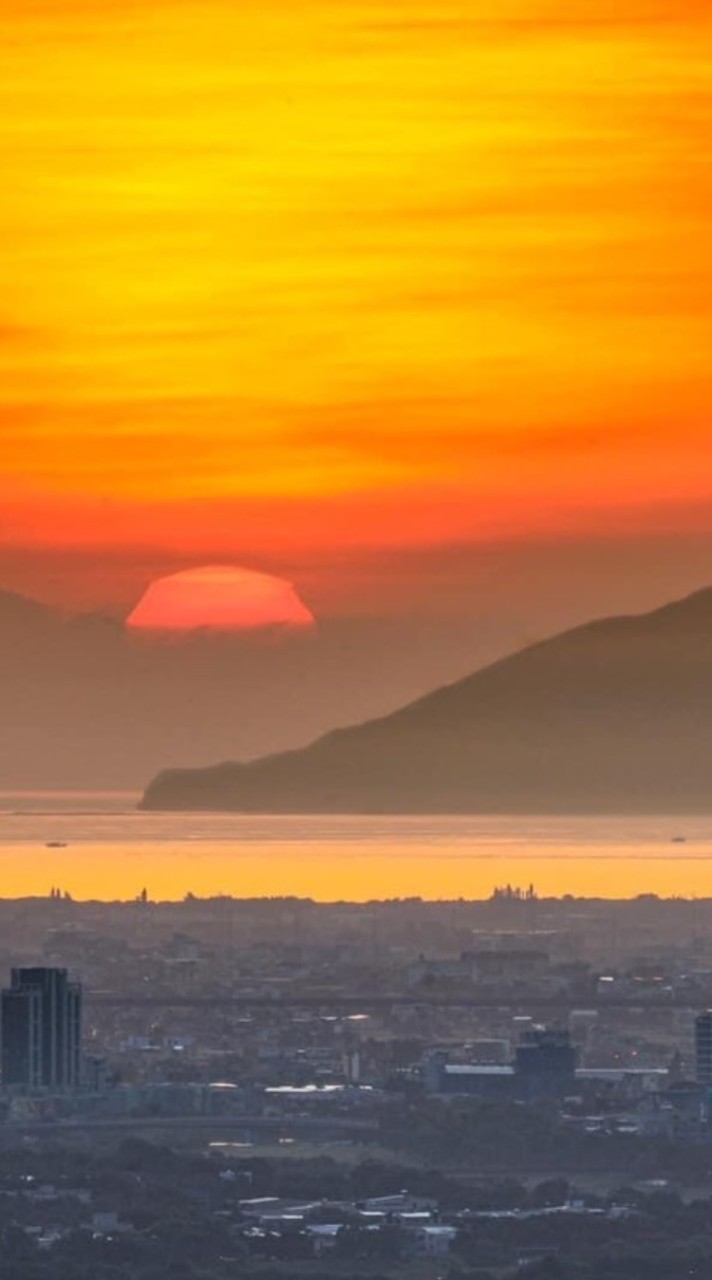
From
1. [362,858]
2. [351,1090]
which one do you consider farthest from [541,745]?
[351,1090]

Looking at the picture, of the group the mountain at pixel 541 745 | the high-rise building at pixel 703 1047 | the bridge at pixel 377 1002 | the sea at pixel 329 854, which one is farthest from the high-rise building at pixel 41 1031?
the mountain at pixel 541 745

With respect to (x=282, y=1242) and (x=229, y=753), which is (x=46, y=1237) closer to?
(x=282, y=1242)

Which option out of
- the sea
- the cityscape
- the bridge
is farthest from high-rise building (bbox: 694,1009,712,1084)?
the sea

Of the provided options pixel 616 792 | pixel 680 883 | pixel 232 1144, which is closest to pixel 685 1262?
pixel 232 1144

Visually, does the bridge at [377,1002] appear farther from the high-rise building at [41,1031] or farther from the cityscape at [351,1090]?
the high-rise building at [41,1031]

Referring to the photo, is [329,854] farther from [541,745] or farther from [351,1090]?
[351,1090]

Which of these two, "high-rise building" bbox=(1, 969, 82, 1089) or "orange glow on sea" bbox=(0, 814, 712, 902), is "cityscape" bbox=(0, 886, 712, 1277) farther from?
"orange glow on sea" bbox=(0, 814, 712, 902)
